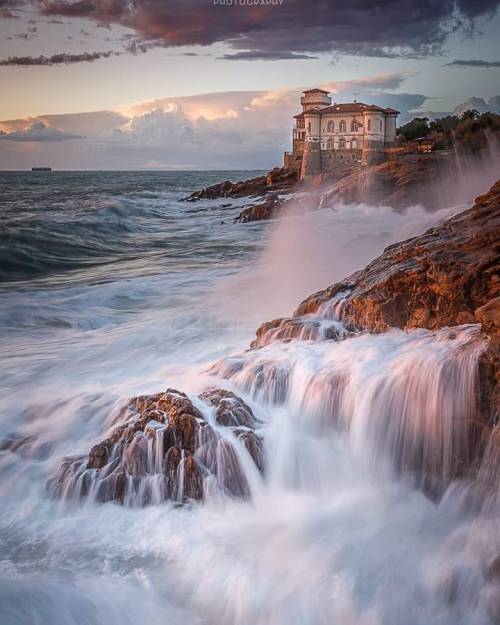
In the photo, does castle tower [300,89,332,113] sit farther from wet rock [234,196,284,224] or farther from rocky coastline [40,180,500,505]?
rocky coastline [40,180,500,505]

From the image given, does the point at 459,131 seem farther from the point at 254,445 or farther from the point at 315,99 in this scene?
the point at 254,445

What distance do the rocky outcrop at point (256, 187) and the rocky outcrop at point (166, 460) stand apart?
41.7 metres

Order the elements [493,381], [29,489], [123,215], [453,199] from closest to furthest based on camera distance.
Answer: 1. [493,381]
2. [29,489]
3. [453,199]
4. [123,215]

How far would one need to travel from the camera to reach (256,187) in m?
50.7

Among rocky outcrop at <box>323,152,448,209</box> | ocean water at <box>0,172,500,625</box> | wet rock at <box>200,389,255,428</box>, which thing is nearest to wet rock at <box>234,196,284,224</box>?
rocky outcrop at <box>323,152,448,209</box>

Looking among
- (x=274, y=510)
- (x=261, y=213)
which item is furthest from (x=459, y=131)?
(x=274, y=510)

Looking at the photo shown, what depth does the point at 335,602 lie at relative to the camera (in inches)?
182

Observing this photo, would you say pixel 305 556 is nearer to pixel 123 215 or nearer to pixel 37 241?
pixel 37 241

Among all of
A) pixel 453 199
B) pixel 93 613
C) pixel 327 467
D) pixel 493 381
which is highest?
pixel 453 199

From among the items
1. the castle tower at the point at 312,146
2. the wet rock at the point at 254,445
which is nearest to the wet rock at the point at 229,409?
the wet rock at the point at 254,445

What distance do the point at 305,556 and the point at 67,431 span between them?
3373 mm

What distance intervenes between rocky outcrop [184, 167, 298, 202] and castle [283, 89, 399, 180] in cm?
109

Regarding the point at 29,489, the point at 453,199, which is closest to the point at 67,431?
the point at 29,489

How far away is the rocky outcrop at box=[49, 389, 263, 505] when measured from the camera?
233 inches
